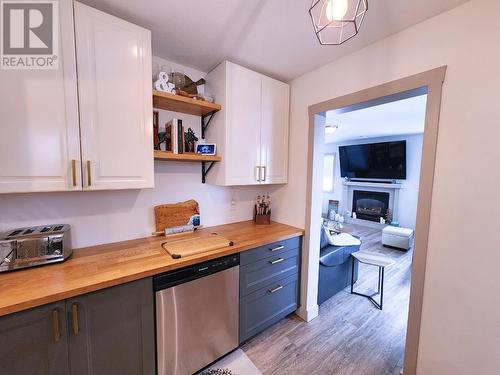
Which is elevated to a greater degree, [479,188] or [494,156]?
[494,156]

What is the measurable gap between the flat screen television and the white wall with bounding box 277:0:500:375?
13.7 feet

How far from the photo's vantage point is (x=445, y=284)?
1279 millimetres

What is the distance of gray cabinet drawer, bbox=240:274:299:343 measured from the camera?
5.56ft

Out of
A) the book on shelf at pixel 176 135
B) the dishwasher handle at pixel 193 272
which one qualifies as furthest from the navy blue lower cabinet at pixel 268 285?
the book on shelf at pixel 176 135

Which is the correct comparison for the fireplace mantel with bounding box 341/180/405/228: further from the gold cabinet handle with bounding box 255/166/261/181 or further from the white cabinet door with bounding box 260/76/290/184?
the gold cabinet handle with bounding box 255/166/261/181

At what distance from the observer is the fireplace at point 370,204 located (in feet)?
18.0

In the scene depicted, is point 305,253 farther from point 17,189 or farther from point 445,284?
point 17,189

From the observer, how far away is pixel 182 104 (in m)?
1.67

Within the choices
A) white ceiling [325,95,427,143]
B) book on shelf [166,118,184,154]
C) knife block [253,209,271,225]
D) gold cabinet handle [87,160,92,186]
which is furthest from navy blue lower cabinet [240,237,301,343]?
white ceiling [325,95,427,143]

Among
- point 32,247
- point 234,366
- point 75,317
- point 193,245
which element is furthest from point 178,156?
point 234,366

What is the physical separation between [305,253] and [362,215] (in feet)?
15.4

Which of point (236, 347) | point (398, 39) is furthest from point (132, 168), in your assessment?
point (398, 39)

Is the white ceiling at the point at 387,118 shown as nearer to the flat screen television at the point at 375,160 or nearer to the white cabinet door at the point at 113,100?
the flat screen television at the point at 375,160

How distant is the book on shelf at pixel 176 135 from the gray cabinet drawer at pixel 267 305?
1288mm
